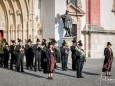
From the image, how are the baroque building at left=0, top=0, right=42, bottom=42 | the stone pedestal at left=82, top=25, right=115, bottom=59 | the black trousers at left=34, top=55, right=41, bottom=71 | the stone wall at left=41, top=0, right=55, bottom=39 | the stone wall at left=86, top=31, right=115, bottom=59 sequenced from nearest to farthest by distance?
the black trousers at left=34, top=55, right=41, bottom=71, the baroque building at left=0, top=0, right=42, bottom=42, the stone wall at left=41, top=0, right=55, bottom=39, the stone pedestal at left=82, top=25, right=115, bottom=59, the stone wall at left=86, top=31, right=115, bottom=59

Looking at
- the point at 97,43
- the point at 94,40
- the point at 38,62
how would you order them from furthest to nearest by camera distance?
the point at 97,43, the point at 94,40, the point at 38,62

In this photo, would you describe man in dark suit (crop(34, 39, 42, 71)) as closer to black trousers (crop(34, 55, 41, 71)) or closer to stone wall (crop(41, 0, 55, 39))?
black trousers (crop(34, 55, 41, 71))

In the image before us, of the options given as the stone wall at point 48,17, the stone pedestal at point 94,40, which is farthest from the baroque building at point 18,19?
the stone pedestal at point 94,40

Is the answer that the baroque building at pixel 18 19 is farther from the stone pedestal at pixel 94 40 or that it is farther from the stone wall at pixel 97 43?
the stone wall at pixel 97 43

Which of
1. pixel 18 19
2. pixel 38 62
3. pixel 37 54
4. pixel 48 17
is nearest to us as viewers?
pixel 37 54

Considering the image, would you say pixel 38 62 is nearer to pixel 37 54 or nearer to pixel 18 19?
pixel 37 54

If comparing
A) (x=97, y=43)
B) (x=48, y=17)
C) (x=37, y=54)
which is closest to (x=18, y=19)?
(x=48, y=17)

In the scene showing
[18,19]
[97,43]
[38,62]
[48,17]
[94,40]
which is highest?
[48,17]

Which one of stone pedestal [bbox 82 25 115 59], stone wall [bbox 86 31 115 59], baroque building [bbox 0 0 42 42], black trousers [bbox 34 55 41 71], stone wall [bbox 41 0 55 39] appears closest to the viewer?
black trousers [bbox 34 55 41 71]

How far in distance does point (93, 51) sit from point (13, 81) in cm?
1546

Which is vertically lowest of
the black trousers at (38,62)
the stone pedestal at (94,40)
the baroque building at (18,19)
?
the black trousers at (38,62)

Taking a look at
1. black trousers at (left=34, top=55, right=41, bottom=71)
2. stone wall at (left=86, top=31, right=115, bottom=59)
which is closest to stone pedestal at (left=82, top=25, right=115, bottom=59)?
stone wall at (left=86, top=31, right=115, bottom=59)

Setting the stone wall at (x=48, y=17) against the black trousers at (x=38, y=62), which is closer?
the black trousers at (x=38, y=62)

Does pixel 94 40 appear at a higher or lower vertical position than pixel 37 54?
higher
